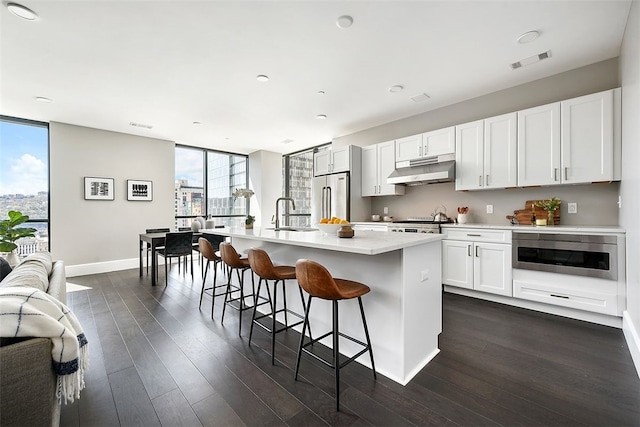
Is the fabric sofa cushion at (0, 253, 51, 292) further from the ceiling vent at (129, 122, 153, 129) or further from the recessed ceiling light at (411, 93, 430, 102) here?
the recessed ceiling light at (411, 93, 430, 102)

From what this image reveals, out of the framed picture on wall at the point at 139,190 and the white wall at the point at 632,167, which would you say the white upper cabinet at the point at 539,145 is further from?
the framed picture on wall at the point at 139,190

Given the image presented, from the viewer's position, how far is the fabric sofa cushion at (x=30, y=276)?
1427mm

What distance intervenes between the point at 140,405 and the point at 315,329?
1302mm

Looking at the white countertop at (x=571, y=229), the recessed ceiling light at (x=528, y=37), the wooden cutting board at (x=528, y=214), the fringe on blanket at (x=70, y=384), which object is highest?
the recessed ceiling light at (x=528, y=37)

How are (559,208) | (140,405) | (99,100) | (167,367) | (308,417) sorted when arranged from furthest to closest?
(99,100) < (559,208) < (167,367) < (140,405) < (308,417)

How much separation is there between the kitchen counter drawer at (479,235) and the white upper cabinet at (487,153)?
2.09 ft

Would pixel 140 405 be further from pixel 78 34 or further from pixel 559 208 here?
pixel 559 208

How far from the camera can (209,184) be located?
6.95 meters

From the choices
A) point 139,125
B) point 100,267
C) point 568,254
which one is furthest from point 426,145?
Result: point 100,267

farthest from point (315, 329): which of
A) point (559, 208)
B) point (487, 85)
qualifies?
point (487, 85)

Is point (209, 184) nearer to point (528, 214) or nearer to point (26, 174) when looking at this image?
point (26, 174)

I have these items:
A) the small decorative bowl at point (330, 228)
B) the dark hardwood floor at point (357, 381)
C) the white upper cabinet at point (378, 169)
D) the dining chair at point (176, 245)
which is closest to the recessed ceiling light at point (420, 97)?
the white upper cabinet at point (378, 169)

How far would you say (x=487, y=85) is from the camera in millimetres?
3533

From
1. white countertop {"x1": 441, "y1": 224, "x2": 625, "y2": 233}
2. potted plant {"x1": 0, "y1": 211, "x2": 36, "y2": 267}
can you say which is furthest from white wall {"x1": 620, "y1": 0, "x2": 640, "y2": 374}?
potted plant {"x1": 0, "y1": 211, "x2": 36, "y2": 267}
